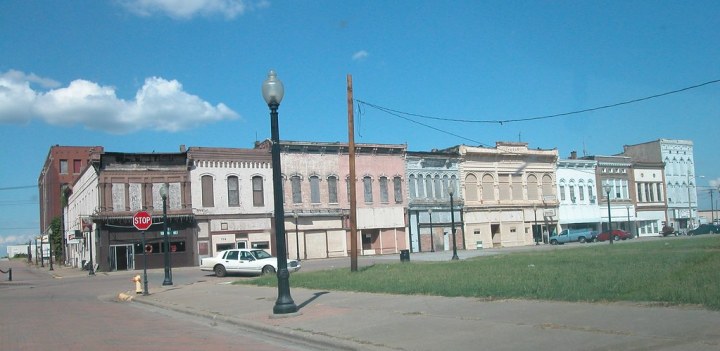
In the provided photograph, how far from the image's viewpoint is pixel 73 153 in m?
99.8

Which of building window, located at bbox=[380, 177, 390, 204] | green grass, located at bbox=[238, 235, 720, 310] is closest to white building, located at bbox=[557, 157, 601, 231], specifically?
building window, located at bbox=[380, 177, 390, 204]

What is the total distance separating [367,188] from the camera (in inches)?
2299

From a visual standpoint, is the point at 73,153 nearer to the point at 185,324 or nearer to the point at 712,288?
the point at 185,324

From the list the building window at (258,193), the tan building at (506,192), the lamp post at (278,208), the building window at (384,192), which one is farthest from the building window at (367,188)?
the lamp post at (278,208)

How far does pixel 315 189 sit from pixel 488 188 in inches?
736

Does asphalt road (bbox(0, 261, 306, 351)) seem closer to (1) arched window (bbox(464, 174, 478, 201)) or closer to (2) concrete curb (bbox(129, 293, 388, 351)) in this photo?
(2) concrete curb (bbox(129, 293, 388, 351))

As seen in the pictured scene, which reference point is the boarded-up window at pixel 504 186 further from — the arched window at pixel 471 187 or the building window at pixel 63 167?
the building window at pixel 63 167

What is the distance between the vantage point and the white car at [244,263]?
34000 mm

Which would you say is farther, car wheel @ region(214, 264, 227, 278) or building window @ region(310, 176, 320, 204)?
building window @ region(310, 176, 320, 204)

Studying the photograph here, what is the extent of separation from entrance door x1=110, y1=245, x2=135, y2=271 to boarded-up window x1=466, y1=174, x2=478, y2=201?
101 feet

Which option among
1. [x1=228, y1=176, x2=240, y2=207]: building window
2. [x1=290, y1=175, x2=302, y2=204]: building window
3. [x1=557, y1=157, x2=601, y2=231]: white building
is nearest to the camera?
[x1=228, y1=176, x2=240, y2=207]: building window

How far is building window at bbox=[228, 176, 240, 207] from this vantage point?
Result: 173ft

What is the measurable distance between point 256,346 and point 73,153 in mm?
97117

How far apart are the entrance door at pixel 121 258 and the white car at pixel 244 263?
17042 mm
